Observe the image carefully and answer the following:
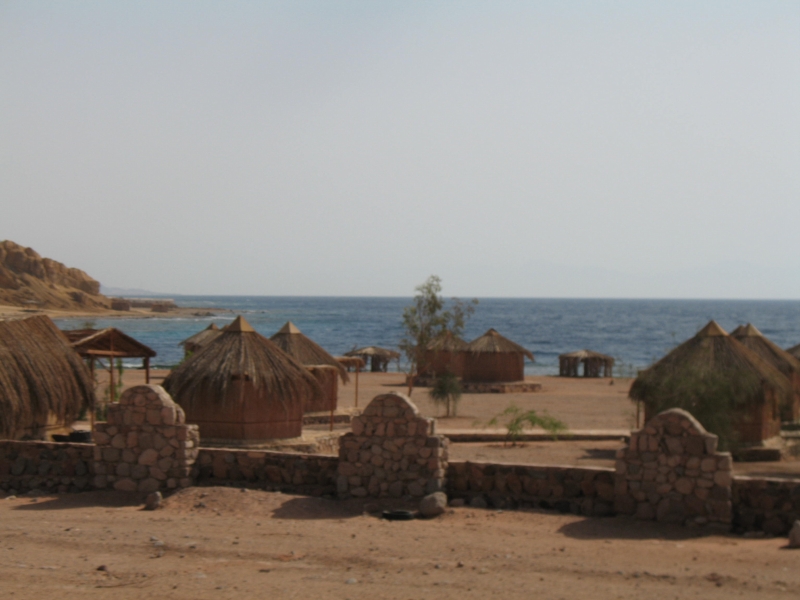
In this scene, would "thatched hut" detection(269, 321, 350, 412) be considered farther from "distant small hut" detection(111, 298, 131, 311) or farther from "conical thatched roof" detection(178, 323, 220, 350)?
"distant small hut" detection(111, 298, 131, 311)

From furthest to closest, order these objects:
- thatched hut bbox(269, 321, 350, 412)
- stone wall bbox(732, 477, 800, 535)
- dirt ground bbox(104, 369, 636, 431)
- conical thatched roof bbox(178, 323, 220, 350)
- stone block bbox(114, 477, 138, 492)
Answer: conical thatched roof bbox(178, 323, 220, 350), dirt ground bbox(104, 369, 636, 431), thatched hut bbox(269, 321, 350, 412), stone block bbox(114, 477, 138, 492), stone wall bbox(732, 477, 800, 535)

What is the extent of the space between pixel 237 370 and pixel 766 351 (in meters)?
13.0

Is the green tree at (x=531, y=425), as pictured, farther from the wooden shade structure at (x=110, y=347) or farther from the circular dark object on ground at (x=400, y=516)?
the circular dark object on ground at (x=400, y=516)

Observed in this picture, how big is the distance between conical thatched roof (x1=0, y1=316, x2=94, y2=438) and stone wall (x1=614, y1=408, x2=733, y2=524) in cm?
920

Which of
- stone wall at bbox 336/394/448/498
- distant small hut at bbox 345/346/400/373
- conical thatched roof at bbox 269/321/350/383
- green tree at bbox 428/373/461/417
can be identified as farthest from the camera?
distant small hut at bbox 345/346/400/373

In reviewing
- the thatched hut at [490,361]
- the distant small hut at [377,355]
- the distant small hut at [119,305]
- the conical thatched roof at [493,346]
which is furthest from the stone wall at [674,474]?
the distant small hut at [119,305]

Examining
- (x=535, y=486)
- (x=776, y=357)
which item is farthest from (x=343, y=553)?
(x=776, y=357)

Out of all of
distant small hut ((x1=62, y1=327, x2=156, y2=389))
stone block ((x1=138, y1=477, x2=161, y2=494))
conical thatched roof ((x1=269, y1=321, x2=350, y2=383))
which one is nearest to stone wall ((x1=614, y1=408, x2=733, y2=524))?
stone block ((x1=138, y1=477, x2=161, y2=494))

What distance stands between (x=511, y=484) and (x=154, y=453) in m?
4.70

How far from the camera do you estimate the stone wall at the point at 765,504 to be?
9.63m

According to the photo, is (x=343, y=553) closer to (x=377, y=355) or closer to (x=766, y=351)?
(x=766, y=351)

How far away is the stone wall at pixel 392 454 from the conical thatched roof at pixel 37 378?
5807mm

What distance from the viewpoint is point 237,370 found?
16438mm

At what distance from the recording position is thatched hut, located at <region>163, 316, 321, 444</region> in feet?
54.2
